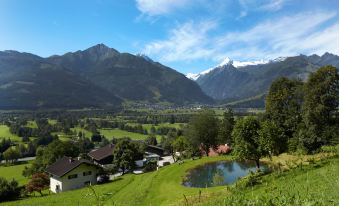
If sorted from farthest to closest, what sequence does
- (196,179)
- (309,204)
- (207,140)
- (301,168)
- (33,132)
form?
1. (33,132)
2. (207,140)
3. (196,179)
4. (301,168)
5. (309,204)

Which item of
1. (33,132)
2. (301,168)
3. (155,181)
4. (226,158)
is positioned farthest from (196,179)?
(33,132)

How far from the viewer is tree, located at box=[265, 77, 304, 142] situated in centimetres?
7100

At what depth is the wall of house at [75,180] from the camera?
76250 millimetres

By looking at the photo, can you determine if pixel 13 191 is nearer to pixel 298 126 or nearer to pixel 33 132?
pixel 298 126

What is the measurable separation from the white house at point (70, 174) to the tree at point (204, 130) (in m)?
25.1

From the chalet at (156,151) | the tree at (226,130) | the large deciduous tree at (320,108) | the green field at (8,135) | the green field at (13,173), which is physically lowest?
the green field at (13,173)

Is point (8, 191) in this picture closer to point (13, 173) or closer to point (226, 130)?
point (13, 173)

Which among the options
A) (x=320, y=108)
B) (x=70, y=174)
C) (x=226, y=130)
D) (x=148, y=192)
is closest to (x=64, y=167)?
(x=70, y=174)

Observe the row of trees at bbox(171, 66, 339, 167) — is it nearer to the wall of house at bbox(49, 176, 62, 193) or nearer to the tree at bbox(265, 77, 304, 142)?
the tree at bbox(265, 77, 304, 142)

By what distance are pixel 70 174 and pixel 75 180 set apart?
199cm

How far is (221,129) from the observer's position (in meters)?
89.1

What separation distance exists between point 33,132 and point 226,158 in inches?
5594

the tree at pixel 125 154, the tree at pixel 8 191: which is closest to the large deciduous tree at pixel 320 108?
the tree at pixel 125 154

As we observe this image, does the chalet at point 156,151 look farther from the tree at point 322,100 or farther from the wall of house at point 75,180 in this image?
the tree at point 322,100
